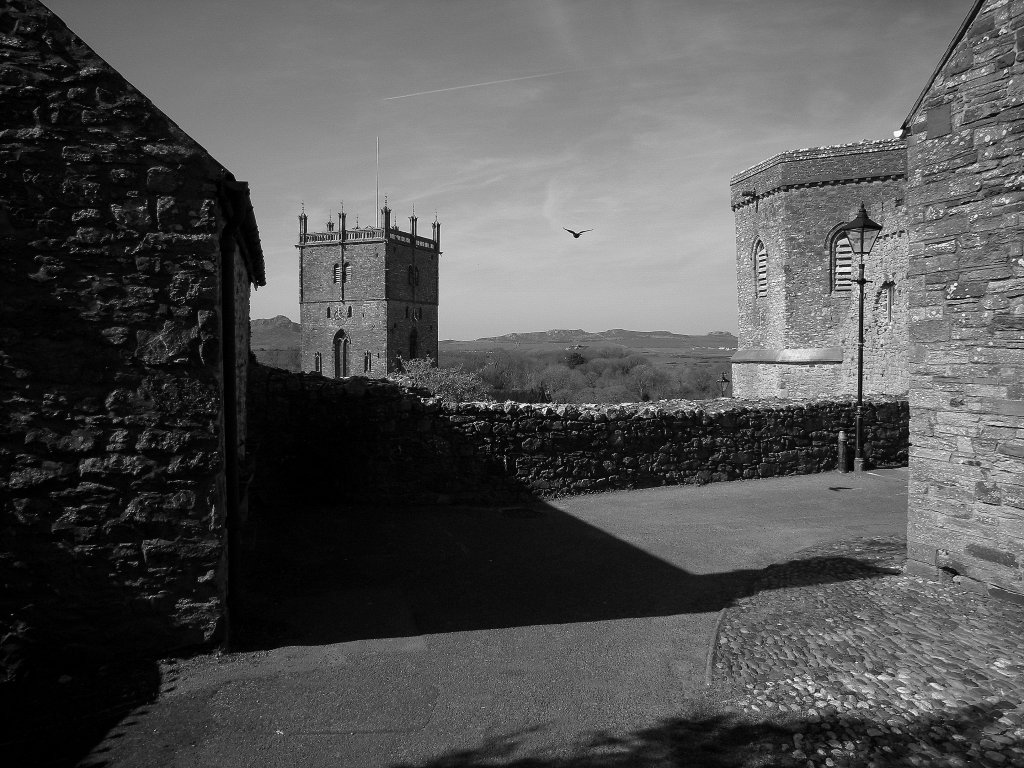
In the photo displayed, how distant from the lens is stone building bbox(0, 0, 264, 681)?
17.1 feet

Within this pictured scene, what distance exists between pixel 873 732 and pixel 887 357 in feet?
64.6

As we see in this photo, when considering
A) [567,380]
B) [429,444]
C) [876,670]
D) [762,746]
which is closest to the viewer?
[762,746]

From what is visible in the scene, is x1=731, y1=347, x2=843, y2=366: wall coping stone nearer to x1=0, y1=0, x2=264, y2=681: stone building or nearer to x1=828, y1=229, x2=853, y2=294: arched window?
x1=828, y1=229, x2=853, y2=294: arched window

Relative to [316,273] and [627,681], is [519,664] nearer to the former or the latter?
[627,681]

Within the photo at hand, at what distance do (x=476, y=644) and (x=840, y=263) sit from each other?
934 inches

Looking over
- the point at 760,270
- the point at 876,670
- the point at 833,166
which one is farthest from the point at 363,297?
the point at 876,670

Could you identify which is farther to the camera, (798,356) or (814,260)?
(798,356)

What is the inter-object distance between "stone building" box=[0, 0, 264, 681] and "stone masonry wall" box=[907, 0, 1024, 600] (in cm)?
696

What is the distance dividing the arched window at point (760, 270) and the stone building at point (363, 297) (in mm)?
45660

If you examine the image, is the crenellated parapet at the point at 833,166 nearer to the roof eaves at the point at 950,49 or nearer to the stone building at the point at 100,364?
the roof eaves at the point at 950,49

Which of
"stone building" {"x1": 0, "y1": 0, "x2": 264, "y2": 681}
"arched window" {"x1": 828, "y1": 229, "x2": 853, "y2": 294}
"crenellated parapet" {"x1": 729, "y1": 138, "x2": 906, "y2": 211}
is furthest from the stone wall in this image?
"crenellated parapet" {"x1": 729, "y1": 138, "x2": 906, "y2": 211}

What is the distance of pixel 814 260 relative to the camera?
83.6 feet

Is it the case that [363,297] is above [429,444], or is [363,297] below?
above

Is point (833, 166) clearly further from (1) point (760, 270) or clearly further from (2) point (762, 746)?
(2) point (762, 746)
